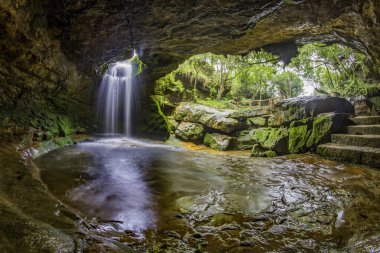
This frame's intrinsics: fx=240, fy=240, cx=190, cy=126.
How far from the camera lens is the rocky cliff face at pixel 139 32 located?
5.77 metres

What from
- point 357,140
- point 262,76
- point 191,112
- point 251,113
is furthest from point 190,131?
point 262,76

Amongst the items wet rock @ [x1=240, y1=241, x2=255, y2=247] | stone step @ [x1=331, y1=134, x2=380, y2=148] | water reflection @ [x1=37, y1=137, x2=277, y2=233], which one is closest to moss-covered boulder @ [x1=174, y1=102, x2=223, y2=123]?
stone step @ [x1=331, y1=134, x2=380, y2=148]

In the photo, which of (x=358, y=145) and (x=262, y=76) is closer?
(x=358, y=145)

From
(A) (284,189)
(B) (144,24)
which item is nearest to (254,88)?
(B) (144,24)

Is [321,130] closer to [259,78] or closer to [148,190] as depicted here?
[148,190]

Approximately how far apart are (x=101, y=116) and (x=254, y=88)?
1866 centimetres

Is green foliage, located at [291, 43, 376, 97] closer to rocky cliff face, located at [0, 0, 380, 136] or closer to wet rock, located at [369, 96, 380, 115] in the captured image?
wet rock, located at [369, 96, 380, 115]

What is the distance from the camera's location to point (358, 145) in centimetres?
626

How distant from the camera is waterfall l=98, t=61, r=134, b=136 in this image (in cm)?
1385

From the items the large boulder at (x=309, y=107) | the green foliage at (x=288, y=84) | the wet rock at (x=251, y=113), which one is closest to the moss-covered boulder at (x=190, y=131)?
the wet rock at (x=251, y=113)

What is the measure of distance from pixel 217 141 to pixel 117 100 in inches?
254

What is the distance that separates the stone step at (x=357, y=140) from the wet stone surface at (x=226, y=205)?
0.97 metres

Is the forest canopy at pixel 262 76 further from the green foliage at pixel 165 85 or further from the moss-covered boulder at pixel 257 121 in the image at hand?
the moss-covered boulder at pixel 257 121

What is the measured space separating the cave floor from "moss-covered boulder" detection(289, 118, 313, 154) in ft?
7.71
